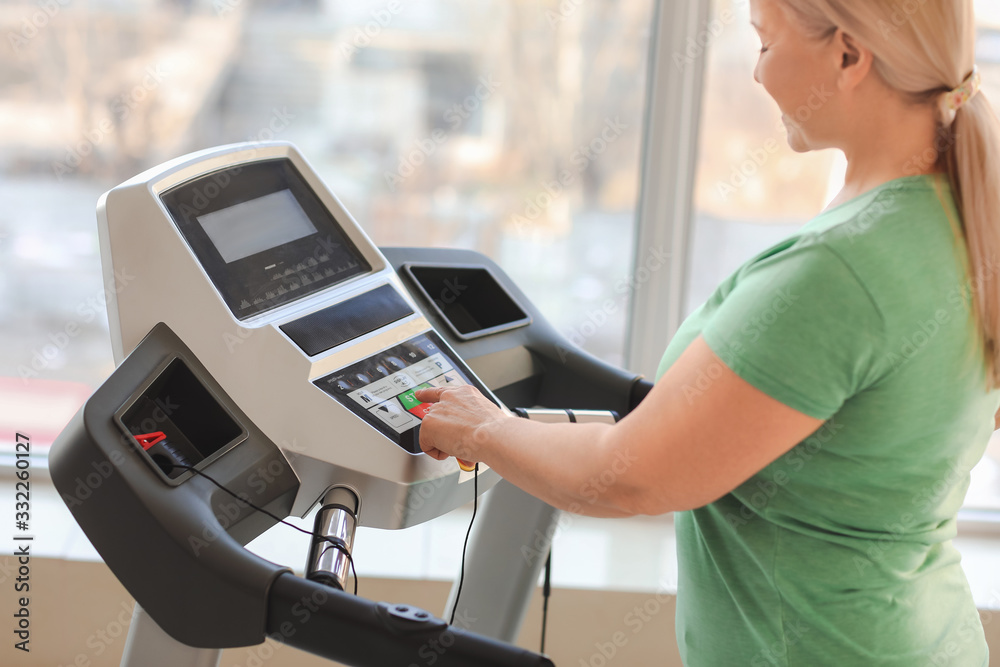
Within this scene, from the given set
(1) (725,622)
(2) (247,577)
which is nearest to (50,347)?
(2) (247,577)

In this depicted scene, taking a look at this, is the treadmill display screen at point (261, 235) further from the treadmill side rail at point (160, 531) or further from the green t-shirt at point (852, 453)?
the green t-shirt at point (852, 453)

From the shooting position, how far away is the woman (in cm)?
76

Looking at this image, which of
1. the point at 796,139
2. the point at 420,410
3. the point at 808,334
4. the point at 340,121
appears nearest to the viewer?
the point at 808,334

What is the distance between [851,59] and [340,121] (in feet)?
4.76

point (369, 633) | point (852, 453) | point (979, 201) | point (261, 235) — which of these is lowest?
point (369, 633)

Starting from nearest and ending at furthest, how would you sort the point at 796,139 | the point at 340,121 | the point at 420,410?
the point at 796,139 → the point at 420,410 → the point at 340,121

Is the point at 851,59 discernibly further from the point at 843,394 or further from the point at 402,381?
the point at 402,381

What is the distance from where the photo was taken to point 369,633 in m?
0.76

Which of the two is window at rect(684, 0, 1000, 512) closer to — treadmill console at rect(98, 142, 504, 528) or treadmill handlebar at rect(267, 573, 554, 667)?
treadmill console at rect(98, 142, 504, 528)

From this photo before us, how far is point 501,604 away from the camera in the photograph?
1392mm

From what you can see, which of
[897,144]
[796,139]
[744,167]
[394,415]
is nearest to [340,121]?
[744,167]

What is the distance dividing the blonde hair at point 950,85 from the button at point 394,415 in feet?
1.92

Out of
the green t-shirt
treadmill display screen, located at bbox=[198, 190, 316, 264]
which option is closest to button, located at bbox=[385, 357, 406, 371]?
treadmill display screen, located at bbox=[198, 190, 316, 264]

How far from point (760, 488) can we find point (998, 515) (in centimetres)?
175
